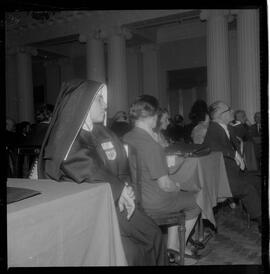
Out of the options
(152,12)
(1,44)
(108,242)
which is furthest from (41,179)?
(152,12)

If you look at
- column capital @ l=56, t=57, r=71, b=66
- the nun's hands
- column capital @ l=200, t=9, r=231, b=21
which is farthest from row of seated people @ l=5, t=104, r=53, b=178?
column capital @ l=56, t=57, r=71, b=66

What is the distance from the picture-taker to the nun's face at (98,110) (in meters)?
2.16

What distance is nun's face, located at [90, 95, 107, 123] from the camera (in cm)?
216

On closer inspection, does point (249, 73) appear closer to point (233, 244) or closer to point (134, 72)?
point (233, 244)

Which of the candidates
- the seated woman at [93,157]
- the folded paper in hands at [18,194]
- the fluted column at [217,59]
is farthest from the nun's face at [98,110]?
the fluted column at [217,59]

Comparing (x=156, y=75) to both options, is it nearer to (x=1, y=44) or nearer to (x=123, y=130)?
(x=123, y=130)

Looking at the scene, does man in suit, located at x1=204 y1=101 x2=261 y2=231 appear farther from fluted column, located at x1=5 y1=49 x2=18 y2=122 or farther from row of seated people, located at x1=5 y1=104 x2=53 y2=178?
fluted column, located at x1=5 y1=49 x2=18 y2=122

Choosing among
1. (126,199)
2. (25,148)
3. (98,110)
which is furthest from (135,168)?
(25,148)

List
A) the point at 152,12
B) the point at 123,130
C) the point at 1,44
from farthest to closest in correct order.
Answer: the point at 152,12 < the point at 123,130 < the point at 1,44

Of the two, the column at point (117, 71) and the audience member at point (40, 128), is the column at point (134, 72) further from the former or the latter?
the audience member at point (40, 128)

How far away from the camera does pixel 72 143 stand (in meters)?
1.89

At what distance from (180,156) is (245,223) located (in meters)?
1.33

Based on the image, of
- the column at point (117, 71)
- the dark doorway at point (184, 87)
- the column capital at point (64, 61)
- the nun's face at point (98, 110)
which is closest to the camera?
the nun's face at point (98, 110)

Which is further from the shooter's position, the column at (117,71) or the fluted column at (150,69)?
the fluted column at (150,69)
